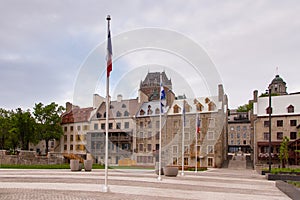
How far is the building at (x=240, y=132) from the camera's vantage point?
94.4 metres

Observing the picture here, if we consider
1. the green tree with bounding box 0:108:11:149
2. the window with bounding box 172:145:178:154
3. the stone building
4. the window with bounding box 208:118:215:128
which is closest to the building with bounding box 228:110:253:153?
the window with bounding box 208:118:215:128

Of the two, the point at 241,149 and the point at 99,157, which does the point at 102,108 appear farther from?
the point at 241,149

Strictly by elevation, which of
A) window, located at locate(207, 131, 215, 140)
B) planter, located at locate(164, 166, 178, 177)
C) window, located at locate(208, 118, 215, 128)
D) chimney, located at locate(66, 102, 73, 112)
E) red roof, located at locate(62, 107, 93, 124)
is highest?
chimney, located at locate(66, 102, 73, 112)

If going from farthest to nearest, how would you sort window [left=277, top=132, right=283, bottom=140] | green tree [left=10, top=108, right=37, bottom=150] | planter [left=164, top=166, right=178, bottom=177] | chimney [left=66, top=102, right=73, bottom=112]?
chimney [left=66, top=102, right=73, bottom=112], green tree [left=10, top=108, right=37, bottom=150], window [left=277, top=132, right=283, bottom=140], planter [left=164, top=166, right=178, bottom=177]

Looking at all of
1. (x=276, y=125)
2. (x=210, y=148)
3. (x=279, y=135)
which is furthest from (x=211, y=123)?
(x=279, y=135)

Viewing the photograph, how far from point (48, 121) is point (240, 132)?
180ft

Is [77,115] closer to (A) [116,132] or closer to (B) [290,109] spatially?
(A) [116,132]

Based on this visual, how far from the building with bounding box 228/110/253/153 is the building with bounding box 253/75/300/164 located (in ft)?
124

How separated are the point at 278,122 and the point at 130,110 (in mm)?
27718

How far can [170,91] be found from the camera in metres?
65.5

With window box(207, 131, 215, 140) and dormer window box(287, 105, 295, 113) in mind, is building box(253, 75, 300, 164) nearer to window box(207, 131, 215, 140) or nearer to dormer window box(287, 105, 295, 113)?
dormer window box(287, 105, 295, 113)

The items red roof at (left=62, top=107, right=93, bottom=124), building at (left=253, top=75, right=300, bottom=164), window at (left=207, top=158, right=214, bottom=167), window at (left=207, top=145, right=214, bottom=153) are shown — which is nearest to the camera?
building at (left=253, top=75, right=300, bottom=164)

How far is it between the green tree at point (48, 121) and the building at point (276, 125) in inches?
1599

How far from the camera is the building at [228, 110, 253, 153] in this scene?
9441cm
